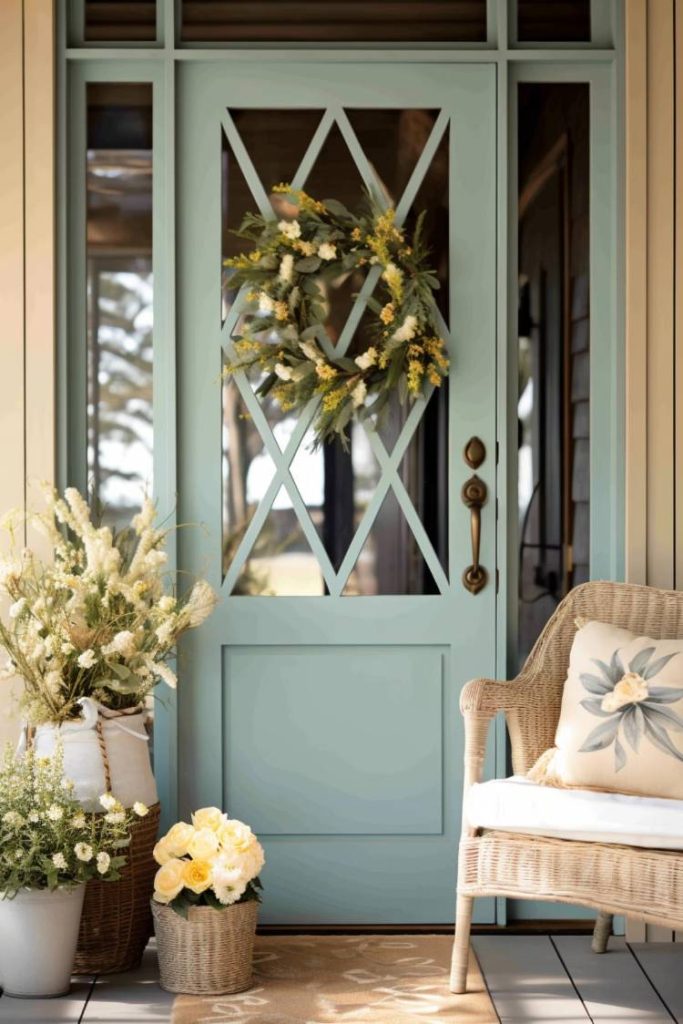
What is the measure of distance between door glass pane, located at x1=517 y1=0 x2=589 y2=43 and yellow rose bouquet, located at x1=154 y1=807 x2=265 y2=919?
2.22 m

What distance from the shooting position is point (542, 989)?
2990mm

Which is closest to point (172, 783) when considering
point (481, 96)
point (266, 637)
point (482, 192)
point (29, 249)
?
point (266, 637)

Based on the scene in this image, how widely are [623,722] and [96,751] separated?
1.22m

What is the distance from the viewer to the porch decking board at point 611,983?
2.83 meters

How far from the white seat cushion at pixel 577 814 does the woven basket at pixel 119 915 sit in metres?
0.81

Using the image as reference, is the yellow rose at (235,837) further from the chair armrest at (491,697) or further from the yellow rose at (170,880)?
the chair armrest at (491,697)

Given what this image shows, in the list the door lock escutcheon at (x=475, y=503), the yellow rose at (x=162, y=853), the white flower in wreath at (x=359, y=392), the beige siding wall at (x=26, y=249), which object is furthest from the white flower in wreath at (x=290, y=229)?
the yellow rose at (x=162, y=853)

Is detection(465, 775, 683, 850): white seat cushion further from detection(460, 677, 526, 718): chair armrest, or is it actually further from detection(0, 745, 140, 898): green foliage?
detection(0, 745, 140, 898): green foliage

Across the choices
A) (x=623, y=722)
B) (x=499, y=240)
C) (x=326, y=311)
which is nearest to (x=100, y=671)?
(x=326, y=311)

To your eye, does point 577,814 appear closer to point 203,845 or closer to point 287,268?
point 203,845

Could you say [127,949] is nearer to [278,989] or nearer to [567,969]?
[278,989]

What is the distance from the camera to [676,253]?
3.42 meters

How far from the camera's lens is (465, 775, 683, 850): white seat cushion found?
266cm

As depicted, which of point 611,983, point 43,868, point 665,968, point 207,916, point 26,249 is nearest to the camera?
point 43,868
